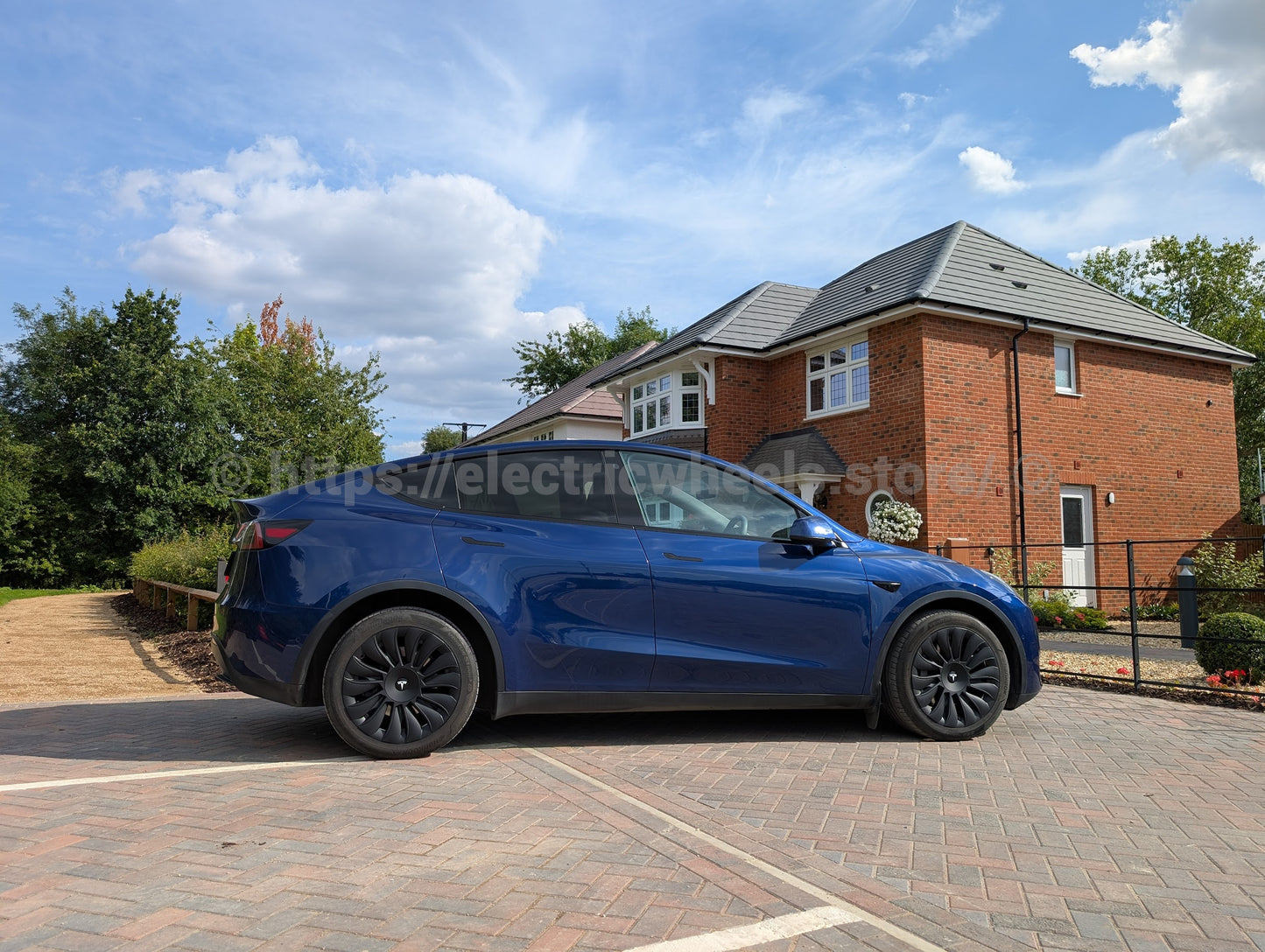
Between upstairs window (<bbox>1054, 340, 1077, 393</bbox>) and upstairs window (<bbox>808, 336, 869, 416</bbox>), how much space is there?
3.95m

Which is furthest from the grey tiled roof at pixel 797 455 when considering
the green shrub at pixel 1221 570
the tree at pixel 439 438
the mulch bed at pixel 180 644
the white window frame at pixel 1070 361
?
the tree at pixel 439 438

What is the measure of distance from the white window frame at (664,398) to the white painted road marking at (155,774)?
57.0 ft

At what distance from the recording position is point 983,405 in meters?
16.4

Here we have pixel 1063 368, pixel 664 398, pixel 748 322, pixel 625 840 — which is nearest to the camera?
pixel 625 840

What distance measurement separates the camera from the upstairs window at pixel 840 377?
57.6 ft

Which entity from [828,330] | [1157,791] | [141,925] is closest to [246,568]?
[141,925]

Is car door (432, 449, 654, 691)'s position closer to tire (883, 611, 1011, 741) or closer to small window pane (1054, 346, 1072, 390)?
tire (883, 611, 1011, 741)

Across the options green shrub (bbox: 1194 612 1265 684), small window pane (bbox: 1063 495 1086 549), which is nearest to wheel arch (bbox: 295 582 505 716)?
green shrub (bbox: 1194 612 1265 684)

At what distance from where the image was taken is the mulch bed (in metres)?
7.66

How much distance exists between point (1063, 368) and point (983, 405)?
107 inches

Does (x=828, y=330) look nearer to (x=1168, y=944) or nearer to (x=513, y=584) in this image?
(x=513, y=584)

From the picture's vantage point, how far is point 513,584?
4449 mm

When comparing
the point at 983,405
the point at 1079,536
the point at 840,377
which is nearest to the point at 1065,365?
the point at 983,405

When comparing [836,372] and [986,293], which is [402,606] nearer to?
[836,372]
